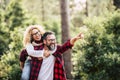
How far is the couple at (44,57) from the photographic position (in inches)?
246

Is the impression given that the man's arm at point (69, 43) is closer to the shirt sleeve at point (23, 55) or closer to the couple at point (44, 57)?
the couple at point (44, 57)

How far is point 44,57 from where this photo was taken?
6.33 meters

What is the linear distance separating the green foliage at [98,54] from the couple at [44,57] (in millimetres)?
2478

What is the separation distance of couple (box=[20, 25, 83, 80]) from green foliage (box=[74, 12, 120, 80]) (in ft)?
8.13

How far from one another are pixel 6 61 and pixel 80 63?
2300 mm

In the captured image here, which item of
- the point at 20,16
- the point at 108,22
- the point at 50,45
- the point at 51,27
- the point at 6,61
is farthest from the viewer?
the point at 51,27

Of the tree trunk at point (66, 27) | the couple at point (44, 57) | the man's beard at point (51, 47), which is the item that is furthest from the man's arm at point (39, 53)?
the tree trunk at point (66, 27)

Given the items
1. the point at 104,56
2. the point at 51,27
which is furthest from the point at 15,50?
the point at 51,27

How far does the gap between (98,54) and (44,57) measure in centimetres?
272

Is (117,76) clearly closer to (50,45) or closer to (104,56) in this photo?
Answer: (104,56)

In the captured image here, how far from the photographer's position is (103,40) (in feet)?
29.0

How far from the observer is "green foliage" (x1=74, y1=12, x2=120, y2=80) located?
862 cm

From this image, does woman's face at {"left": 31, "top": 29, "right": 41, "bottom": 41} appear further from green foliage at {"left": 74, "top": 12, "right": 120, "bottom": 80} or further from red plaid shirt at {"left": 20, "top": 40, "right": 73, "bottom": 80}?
green foliage at {"left": 74, "top": 12, "right": 120, "bottom": 80}

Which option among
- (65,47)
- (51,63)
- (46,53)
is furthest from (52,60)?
(65,47)
